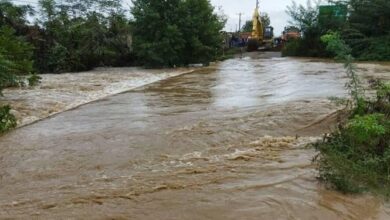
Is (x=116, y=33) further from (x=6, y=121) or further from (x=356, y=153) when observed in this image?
(x=356, y=153)

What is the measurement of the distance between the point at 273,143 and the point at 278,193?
5.74 feet

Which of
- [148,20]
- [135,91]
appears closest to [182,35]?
[148,20]

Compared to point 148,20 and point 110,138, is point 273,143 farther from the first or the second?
point 148,20

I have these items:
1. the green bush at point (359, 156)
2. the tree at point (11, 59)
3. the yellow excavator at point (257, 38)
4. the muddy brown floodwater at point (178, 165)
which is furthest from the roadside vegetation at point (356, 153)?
the yellow excavator at point (257, 38)

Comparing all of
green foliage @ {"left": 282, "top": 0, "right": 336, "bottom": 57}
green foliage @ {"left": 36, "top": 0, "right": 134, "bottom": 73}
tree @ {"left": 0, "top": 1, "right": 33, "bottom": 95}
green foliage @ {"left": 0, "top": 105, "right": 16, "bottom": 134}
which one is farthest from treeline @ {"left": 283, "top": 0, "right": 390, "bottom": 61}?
green foliage @ {"left": 0, "top": 105, "right": 16, "bottom": 134}

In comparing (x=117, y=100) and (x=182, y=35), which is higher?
(x=182, y=35)

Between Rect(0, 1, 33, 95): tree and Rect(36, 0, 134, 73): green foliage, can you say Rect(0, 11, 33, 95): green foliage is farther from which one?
Rect(36, 0, 134, 73): green foliage

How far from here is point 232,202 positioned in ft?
13.5

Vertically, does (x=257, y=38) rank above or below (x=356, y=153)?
above

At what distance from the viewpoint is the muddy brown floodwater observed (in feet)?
13.2

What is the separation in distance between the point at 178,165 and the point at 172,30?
16507 millimetres

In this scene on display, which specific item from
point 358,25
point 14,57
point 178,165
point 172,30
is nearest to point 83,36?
point 172,30

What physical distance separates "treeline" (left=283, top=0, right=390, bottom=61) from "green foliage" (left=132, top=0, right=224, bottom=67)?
6.37m

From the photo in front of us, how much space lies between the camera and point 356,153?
4961 mm
